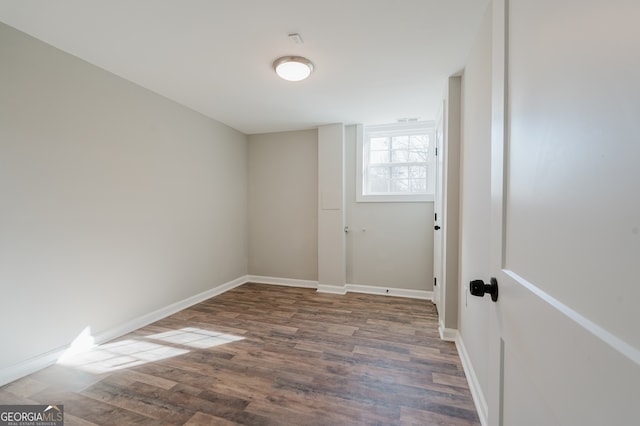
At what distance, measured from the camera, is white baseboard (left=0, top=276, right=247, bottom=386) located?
1790 millimetres

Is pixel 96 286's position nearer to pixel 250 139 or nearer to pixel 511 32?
pixel 250 139

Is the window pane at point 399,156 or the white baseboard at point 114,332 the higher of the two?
the window pane at point 399,156

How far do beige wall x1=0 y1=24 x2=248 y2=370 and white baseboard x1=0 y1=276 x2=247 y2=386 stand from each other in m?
0.05

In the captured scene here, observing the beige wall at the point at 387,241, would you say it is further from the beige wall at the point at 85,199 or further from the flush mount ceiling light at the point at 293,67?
the beige wall at the point at 85,199

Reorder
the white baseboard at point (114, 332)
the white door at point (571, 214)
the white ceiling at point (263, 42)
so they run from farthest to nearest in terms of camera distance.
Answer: the white baseboard at point (114, 332) → the white ceiling at point (263, 42) → the white door at point (571, 214)

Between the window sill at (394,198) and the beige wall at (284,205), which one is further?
the beige wall at (284,205)

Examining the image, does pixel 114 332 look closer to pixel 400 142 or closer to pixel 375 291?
pixel 375 291

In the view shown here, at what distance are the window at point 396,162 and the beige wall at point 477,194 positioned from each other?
1381mm

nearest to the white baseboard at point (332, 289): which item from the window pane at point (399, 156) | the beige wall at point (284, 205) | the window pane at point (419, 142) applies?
the beige wall at point (284, 205)

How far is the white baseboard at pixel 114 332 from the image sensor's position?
70.5 inches

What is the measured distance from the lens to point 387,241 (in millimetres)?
3707

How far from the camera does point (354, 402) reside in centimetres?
164

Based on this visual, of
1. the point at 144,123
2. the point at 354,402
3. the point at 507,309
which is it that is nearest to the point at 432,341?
the point at 354,402

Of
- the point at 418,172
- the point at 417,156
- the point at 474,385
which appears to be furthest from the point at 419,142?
the point at 474,385
